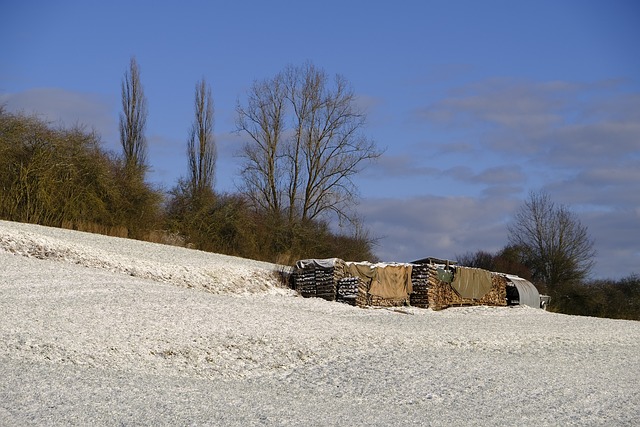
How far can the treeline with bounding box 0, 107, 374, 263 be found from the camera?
34.2m

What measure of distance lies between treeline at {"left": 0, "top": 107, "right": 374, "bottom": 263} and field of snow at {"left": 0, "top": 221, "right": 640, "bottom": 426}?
36.3 feet

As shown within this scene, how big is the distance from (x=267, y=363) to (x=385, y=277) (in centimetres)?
1466

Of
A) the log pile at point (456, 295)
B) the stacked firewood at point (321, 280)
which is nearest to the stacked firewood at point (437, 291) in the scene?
the log pile at point (456, 295)

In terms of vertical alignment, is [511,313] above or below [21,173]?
below

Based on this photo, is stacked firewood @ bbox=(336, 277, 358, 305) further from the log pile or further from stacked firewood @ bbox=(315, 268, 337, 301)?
the log pile

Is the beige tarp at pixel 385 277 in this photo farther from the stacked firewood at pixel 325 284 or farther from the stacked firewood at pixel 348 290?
the stacked firewood at pixel 325 284

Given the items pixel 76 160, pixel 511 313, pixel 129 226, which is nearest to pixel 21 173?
pixel 76 160

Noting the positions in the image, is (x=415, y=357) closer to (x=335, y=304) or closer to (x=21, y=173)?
(x=335, y=304)

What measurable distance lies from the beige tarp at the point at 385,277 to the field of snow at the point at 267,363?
16.5ft

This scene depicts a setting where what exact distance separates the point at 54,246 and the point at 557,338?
51.7 feet

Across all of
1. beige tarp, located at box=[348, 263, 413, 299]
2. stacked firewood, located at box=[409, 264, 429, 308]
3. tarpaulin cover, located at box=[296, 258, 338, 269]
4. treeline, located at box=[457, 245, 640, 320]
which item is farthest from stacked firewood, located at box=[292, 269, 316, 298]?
treeline, located at box=[457, 245, 640, 320]

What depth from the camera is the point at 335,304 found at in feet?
86.2

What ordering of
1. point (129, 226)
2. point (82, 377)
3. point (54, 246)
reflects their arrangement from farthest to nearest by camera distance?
1. point (129, 226)
2. point (54, 246)
3. point (82, 377)

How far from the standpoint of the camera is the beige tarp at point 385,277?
2867 centimetres
